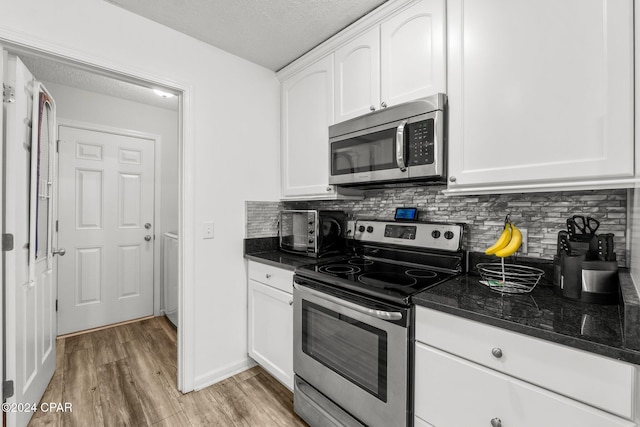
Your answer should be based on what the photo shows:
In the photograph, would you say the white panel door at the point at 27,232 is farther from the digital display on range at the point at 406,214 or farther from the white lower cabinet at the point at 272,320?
the digital display on range at the point at 406,214

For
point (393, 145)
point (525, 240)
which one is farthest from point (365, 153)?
point (525, 240)

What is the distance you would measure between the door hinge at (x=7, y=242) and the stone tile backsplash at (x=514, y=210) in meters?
1.91

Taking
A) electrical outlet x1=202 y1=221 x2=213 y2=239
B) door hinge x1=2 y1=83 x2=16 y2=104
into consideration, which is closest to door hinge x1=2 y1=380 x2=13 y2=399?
electrical outlet x1=202 y1=221 x2=213 y2=239

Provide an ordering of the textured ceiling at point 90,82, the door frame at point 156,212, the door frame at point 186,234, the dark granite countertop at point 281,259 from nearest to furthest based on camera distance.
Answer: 1. the dark granite countertop at point 281,259
2. the door frame at point 186,234
3. the textured ceiling at point 90,82
4. the door frame at point 156,212

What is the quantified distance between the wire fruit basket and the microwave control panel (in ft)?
1.87

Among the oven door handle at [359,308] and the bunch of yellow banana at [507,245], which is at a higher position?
the bunch of yellow banana at [507,245]

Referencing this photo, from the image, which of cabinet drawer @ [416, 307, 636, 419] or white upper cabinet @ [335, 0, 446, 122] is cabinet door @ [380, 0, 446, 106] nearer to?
white upper cabinet @ [335, 0, 446, 122]

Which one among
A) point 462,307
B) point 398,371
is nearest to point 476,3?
point 462,307

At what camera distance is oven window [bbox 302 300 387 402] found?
1.19 metres

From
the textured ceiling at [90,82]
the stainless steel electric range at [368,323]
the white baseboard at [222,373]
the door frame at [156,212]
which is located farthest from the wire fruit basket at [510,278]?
the door frame at [156,212]

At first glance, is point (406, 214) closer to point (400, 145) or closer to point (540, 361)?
point (400, 145)

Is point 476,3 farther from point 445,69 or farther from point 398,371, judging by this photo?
point 398,371

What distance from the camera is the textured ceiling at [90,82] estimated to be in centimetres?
231

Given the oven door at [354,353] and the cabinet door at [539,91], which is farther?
the oven door at [354,353]
